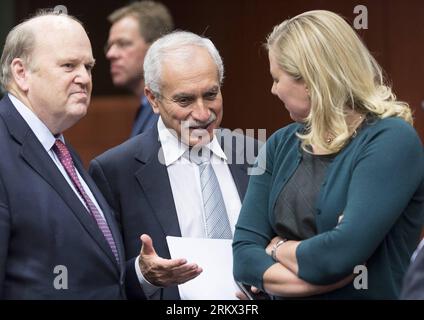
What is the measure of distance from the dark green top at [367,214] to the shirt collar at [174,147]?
25.9 inches

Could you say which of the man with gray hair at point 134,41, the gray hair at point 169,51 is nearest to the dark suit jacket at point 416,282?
the gray hair at point 169,51

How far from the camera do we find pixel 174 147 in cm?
378

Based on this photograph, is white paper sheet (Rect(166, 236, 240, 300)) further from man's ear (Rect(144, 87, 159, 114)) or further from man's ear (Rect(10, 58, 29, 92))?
man's ear (Rect(10, 58, 29, 92))

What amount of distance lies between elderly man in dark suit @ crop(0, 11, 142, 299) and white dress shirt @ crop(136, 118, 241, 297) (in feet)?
0.95

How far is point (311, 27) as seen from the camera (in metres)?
3.11

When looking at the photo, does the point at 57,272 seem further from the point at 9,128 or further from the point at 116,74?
the point at 116,74

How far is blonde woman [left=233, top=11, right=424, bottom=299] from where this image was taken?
2.90m

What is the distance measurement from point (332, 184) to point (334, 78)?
0.34 meters

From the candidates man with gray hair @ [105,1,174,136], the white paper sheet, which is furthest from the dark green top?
man with gray hair @ [105,1,174,136]

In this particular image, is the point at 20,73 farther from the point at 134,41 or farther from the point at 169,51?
the point at 134,41

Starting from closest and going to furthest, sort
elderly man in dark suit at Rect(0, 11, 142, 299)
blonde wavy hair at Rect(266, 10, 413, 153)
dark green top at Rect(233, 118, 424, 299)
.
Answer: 1. dark green top at Rect(233, 118, 424, 299)
2. blonde wavy hair at Rect(266, 10, 413, 153)
3. elderly man in dark suit at Rect(0, 11, 142, 299)

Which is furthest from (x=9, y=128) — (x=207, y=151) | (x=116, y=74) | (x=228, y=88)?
(x=228, y=88)

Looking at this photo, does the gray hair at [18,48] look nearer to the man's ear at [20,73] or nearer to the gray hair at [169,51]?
the man's ear at [20,73]
